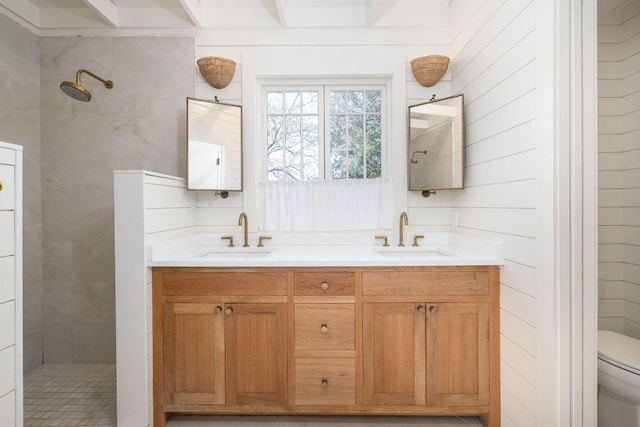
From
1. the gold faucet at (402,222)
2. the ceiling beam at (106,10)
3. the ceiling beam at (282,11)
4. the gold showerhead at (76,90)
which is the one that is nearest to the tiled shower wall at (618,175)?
the gold faucet at (402,222)

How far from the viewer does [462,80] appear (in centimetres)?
218

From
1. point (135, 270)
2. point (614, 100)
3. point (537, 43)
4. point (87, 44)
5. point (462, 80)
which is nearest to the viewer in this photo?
point (537, 43)

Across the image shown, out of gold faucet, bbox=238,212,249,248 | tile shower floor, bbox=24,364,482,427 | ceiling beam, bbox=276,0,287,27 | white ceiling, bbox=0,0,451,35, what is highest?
white ceiling, bbox=0,0,451,35

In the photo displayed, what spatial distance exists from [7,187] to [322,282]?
4.69ft

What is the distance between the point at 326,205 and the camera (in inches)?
95.0

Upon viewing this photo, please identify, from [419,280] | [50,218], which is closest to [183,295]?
[419,280]

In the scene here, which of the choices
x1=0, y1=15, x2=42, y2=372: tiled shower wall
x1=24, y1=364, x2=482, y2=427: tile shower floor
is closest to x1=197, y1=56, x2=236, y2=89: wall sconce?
x1=0, y1=15, x2=42, y2=372: tiled shower wall

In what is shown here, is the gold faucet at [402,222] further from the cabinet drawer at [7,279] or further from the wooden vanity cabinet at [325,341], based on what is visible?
the cabinet drawer at [7,279]

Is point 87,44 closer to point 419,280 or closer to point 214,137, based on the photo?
point 214,137

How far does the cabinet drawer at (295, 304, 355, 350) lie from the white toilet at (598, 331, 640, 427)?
3.83 ft

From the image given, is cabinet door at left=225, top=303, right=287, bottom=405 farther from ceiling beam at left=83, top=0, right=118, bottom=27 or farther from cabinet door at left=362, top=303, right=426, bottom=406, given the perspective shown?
ceiling beam at left=83, top=0, right=118, bottom=27

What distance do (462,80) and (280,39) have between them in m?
1.37

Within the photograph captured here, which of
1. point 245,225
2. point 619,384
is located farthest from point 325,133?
point 619,384

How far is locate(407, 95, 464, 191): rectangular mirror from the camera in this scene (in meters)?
2.11
